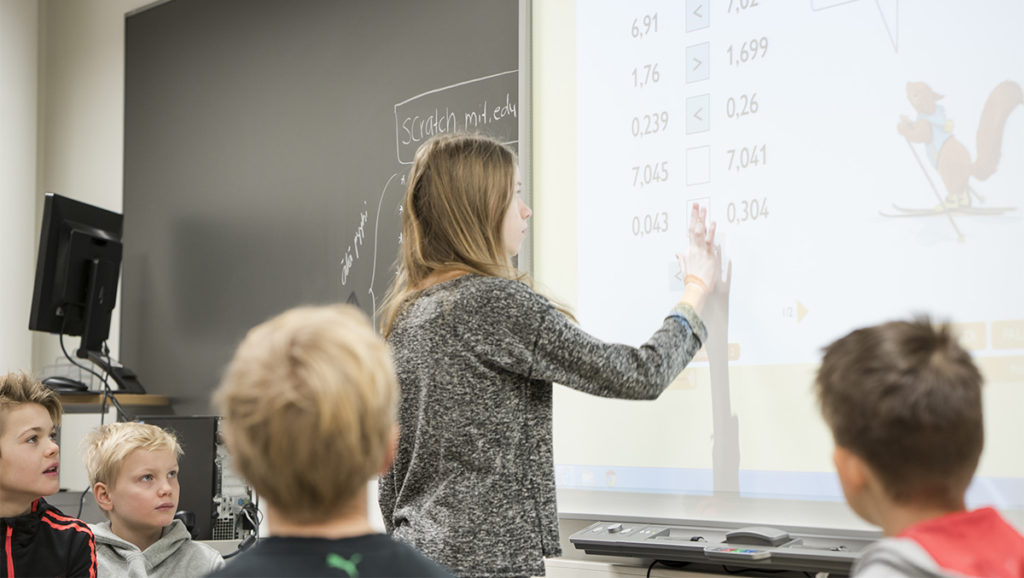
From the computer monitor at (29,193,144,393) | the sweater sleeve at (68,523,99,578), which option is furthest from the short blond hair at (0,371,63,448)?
the computer monitor at (29,193,144,393)

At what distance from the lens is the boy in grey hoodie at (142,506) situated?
228cm

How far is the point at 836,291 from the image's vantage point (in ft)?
5.85

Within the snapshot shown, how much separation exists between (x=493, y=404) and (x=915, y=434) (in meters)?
0.72

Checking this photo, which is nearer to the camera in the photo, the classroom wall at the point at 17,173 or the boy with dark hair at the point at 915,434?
the boy with dark hair at the point at 915,434

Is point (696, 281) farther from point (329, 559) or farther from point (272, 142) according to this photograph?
point (272, 142)

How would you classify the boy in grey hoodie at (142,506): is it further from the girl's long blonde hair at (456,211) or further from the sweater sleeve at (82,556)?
the girl's long blonde hair at (456,211)

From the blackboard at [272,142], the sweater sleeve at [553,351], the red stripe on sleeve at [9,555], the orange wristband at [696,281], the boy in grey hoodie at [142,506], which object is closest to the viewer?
the sweater sleeve at [553,351]

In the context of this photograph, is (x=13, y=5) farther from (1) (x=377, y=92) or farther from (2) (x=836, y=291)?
(2) (x=836, y=291)

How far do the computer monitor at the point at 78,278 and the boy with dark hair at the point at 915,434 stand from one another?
2800mm

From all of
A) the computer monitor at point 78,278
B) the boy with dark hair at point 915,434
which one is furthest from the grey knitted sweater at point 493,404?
the computer monitor at point 78,278

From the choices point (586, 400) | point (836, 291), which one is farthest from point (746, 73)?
point (586, 400)

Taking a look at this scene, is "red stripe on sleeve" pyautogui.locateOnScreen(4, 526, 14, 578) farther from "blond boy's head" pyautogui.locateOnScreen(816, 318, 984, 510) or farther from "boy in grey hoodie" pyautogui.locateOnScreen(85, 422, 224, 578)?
"blond boy's head" pyautogui.locateOnScreen(816, 318, 984, 510)

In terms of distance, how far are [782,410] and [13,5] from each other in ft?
11.9

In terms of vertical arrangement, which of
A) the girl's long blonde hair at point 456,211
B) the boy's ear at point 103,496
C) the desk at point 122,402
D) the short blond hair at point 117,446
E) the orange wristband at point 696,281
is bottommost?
the boy's ear at point 103,496
